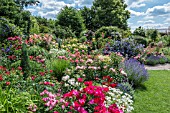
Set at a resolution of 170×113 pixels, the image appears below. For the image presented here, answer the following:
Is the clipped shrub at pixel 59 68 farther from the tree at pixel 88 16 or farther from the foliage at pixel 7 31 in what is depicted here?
the tree at pixel 88 16

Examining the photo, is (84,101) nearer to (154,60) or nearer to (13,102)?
(13,102)

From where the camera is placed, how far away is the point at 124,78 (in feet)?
20.3

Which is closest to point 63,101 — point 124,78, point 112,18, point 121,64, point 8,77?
point 8,77

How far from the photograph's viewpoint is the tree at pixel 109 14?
98.0ft

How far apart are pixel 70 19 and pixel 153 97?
16856mm

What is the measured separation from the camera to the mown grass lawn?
520cm

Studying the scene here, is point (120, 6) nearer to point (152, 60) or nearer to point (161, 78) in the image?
point (152, 60)

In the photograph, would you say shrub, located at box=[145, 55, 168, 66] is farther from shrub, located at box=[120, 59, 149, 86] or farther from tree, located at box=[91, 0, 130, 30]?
tree, located at box=[91, 0, 130, 30]

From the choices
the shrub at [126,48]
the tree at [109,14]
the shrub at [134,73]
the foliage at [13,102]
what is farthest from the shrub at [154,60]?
the tree at [109,14]

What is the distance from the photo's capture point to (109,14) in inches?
1192

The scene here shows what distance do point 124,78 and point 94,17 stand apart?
25.9 metres

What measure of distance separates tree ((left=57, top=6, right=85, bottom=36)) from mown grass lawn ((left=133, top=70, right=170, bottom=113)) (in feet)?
49.6

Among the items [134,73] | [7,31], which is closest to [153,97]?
[134,73]

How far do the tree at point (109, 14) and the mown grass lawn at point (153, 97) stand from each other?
22.6m
